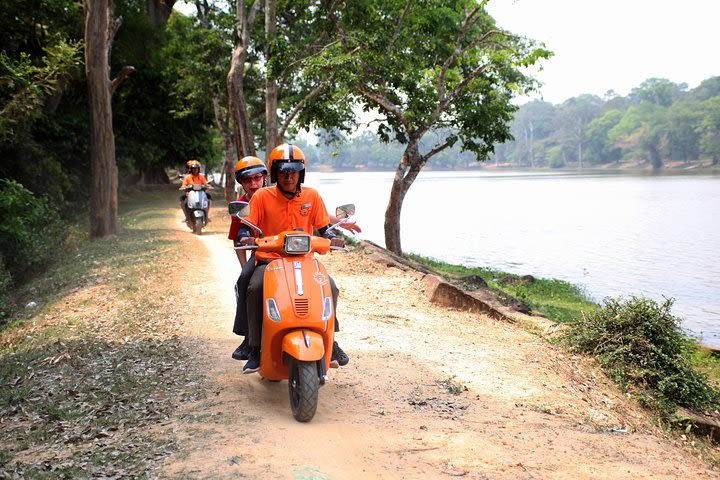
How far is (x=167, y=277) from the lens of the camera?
11562mm

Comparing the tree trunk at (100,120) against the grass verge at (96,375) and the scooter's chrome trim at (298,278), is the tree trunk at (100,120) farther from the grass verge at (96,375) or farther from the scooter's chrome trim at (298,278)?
the scooter's chrome trim at (298,278)

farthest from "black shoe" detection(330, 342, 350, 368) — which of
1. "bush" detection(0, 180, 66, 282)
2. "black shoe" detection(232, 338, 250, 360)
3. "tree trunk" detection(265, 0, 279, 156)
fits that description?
"tree trunk" detection(265, 0, 279, 156)

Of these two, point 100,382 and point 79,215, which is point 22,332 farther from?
point 79,215

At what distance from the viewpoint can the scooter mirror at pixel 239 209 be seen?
5.14m

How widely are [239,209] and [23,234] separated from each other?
10.0 metres

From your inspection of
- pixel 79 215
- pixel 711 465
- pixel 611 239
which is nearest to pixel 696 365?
pixel 711 465

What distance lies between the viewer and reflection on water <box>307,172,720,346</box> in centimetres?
2239

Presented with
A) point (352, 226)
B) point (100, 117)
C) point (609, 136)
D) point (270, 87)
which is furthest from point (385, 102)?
point (609, 136)

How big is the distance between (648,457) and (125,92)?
2908cm

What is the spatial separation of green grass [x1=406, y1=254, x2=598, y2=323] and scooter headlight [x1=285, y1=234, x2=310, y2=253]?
985 cm

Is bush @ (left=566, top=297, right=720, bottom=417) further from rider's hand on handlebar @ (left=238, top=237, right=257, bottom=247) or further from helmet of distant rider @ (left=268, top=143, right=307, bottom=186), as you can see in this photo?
rider's hand on handlebar @ (left=238, top=237, right=257, bottom=247)

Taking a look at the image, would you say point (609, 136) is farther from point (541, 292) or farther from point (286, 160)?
point (286, 160)

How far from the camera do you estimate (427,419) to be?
5500mm

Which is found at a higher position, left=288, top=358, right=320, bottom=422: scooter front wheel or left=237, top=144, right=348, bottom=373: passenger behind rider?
left=237, top=144, right=348, bottom=373: passenger behind rider
